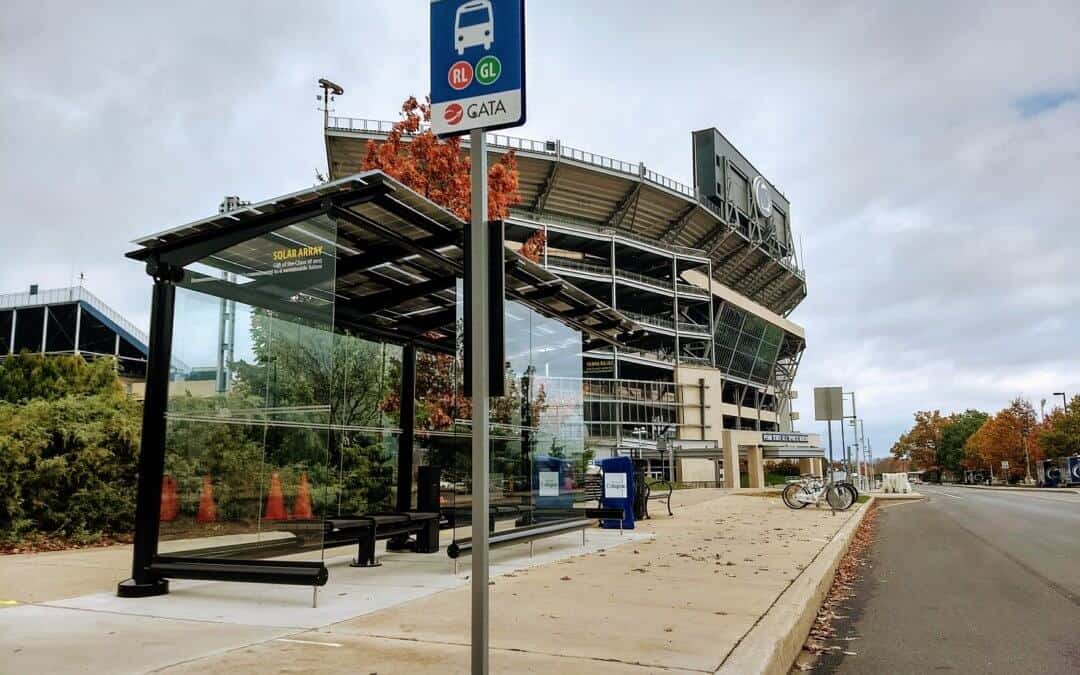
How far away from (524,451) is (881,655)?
6.13 m

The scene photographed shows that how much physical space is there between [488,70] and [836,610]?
6865 mm

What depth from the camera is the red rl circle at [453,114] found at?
4.05 metres

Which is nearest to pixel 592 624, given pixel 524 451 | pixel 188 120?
pixel 524 451

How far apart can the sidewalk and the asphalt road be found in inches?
36.3

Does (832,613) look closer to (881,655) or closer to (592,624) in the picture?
(881,655)

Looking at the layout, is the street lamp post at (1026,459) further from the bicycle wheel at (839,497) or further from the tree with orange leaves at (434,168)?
the tree with orange leaves at (434,168)

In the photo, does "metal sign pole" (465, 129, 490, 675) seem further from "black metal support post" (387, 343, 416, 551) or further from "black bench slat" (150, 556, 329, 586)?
"black metal support post" (387, 343, 416, 551)

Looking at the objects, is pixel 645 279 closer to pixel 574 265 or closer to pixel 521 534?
pixel 574 265

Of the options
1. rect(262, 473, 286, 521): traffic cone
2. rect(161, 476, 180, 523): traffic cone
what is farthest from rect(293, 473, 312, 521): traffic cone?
rect(161, 476, 180, 523): traffic cone

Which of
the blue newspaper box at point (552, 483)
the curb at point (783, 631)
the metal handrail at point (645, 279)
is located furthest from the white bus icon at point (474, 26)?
the metal handrail at point (645, 279)

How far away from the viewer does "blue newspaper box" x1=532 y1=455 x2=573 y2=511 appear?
11641 mm

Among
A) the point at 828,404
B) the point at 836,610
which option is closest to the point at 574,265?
the point at 828,404

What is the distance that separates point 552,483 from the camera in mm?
12086

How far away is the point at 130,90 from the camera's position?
8984 millimetres
